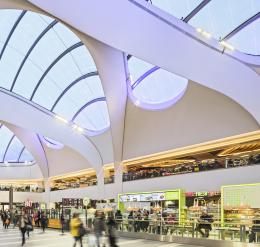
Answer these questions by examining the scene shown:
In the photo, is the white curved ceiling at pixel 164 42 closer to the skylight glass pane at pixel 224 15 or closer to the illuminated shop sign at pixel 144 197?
the skylight glass pane at pixel 224 15

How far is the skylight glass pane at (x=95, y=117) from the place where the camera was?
3231 cm

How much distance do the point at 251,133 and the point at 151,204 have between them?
861 cm

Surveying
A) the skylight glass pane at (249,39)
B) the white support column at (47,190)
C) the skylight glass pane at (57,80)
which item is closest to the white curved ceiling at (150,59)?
the skylight glass pane at (249,39)

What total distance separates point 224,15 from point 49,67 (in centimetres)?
1473

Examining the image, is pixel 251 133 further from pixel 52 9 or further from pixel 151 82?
pixel 52 9

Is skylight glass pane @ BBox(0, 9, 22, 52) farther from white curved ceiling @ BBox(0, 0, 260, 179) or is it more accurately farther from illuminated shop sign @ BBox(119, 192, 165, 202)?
illuminated shop sign @ BBox(119, 192, 165, 202)

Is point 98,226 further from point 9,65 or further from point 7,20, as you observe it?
point 9,65

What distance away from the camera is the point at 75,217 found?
15.7 metres

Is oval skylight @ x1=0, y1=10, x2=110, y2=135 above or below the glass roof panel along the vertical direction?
above

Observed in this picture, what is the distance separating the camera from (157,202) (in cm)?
2511

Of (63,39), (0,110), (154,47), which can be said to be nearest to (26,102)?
(0,110)

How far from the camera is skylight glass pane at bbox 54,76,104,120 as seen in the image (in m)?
30.0

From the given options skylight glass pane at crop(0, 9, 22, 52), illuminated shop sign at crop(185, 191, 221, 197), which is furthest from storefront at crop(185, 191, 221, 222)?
skylight glass pane at crop(0, 9, 22, 52)

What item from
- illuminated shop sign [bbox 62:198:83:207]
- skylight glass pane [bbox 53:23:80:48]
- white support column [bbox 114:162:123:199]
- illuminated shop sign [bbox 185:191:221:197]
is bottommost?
illuminated shop sign [bbox 62:198:83:207]
